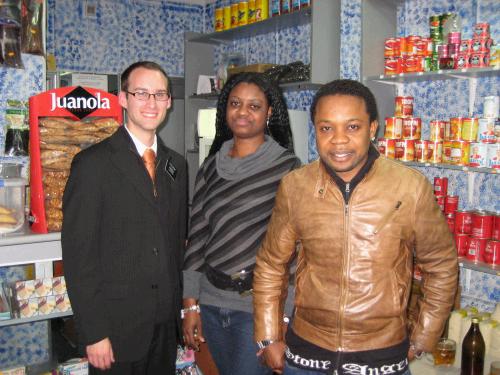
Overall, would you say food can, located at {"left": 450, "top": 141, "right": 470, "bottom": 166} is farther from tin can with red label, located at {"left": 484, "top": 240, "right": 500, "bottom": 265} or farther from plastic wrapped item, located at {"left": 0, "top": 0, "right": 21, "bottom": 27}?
plastic wrapped item, located at {"left": 0, "top": 0, "right": 21, "bottom": 27}

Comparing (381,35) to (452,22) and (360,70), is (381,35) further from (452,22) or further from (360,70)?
(452,22)

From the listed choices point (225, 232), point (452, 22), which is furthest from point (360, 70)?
point (225, 232)

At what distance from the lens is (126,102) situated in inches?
74.2

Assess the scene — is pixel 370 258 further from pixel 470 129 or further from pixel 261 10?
pixel 261 10

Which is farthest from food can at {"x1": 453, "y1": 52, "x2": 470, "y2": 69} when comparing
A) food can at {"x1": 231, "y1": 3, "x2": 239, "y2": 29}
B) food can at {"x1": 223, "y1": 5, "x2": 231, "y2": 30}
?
food can at {"x1": 223, "y1": 5, "x2": 231, "y2": 30}

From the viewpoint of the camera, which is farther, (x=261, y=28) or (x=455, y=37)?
(x=261, y=28)

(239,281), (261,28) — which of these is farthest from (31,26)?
(261,28)

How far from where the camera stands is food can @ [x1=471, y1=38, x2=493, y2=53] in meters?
2.61

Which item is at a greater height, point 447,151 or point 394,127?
point 394,127

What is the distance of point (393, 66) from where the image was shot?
122 inches

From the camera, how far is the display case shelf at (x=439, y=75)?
2.63 m

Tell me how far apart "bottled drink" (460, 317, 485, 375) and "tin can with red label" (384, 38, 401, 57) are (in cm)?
159

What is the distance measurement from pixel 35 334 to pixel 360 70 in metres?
2.59

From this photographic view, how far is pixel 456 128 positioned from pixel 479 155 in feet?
0.69
